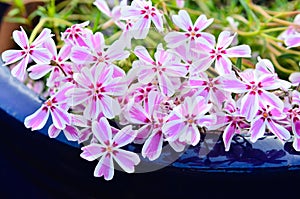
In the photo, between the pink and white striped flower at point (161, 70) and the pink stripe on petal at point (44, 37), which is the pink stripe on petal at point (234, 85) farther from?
the pink stripe on petal at point (44, 37)

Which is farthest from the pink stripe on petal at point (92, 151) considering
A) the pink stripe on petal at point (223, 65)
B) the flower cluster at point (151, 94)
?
the pink stripe on petal at point (223, 65)

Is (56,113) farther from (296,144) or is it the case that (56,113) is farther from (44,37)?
(296,144)

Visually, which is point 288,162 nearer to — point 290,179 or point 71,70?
point 290,179

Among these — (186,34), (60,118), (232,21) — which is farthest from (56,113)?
(232,21)

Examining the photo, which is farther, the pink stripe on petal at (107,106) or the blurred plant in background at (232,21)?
the blurred plant in background at (232,21)

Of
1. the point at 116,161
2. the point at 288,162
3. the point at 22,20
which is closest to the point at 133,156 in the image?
the point at 116,161

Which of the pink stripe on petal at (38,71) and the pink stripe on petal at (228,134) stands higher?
the pink stripe on petal at (38,71)
